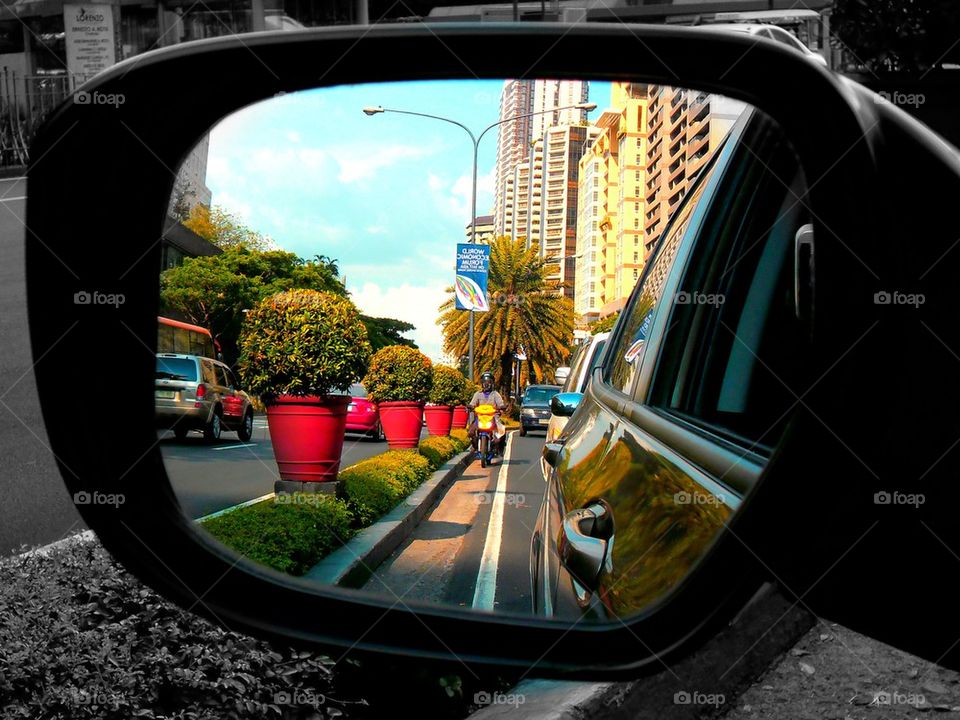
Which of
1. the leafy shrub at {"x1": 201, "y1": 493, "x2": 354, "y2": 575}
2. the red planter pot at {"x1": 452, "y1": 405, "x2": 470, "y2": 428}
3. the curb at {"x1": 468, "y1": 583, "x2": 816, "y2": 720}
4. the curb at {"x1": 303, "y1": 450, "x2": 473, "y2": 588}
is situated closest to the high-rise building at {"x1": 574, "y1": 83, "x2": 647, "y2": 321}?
the curb at {"x1": 303, "y1": 450, "x2": 473, "y2": 588}

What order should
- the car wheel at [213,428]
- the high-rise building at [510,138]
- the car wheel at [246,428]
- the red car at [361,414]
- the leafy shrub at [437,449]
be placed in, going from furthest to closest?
the leafy shrub at [437,449]
the red car at [361,414]
the car wheel at [246,428]
the car wheel at [213,428]
the high-rise building at [510,138]

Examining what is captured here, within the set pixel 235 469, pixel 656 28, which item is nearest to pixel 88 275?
pixel 235 469

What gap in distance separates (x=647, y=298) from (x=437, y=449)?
8.61 meters

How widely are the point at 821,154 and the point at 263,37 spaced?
741mm

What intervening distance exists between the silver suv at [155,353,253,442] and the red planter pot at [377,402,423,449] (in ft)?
14.6

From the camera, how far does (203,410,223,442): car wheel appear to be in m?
1.45

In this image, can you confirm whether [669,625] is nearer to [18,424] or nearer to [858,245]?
[858,245]

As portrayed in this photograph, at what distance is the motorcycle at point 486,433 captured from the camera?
13.9m

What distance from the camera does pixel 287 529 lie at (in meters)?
2.91

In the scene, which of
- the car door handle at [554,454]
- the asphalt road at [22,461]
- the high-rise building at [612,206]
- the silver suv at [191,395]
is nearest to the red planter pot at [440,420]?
the asphalt road at [22,461]

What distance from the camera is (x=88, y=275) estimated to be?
130 centimetres

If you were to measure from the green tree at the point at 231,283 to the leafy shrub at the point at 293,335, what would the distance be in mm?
46

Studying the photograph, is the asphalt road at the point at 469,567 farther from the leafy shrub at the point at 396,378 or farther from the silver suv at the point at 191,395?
the leafy shrub at the point at 396,378

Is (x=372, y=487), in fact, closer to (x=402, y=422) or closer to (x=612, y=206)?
(x=612, y=206)
